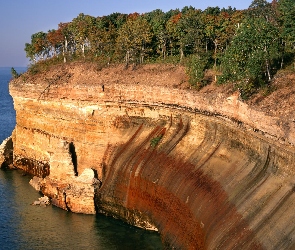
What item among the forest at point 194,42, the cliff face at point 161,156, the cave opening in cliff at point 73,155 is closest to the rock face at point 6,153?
the cliff face at point 161,156

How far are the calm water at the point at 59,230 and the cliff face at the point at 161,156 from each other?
3.91 feet

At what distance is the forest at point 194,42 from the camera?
35.9 metres

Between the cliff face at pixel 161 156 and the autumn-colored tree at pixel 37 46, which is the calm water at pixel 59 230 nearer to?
the cliff face at pixel 161 156

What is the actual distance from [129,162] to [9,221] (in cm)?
1235

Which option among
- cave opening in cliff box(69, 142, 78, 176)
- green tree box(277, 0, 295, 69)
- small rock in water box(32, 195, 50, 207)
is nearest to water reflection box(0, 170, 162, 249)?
small rock in water box(32, 195, 50, 207)

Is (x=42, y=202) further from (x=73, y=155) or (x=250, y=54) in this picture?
(x=250, y=54)

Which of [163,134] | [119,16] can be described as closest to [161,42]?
[119,16]

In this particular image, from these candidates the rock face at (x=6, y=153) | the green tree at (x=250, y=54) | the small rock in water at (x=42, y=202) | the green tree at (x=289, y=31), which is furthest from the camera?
the rock face at (x=6, y=153)

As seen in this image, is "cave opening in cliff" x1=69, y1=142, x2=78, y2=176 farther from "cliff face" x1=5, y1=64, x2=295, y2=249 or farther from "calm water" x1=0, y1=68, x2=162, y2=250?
"calm water" x1=0, y1=68, x2=162, y2=250

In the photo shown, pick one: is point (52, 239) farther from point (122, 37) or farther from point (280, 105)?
point (122, 37)

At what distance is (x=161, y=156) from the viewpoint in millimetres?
40188

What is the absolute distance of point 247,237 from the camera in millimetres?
A: 26891

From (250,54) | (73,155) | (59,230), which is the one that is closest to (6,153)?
(73,155)

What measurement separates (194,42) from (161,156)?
21.3 m
